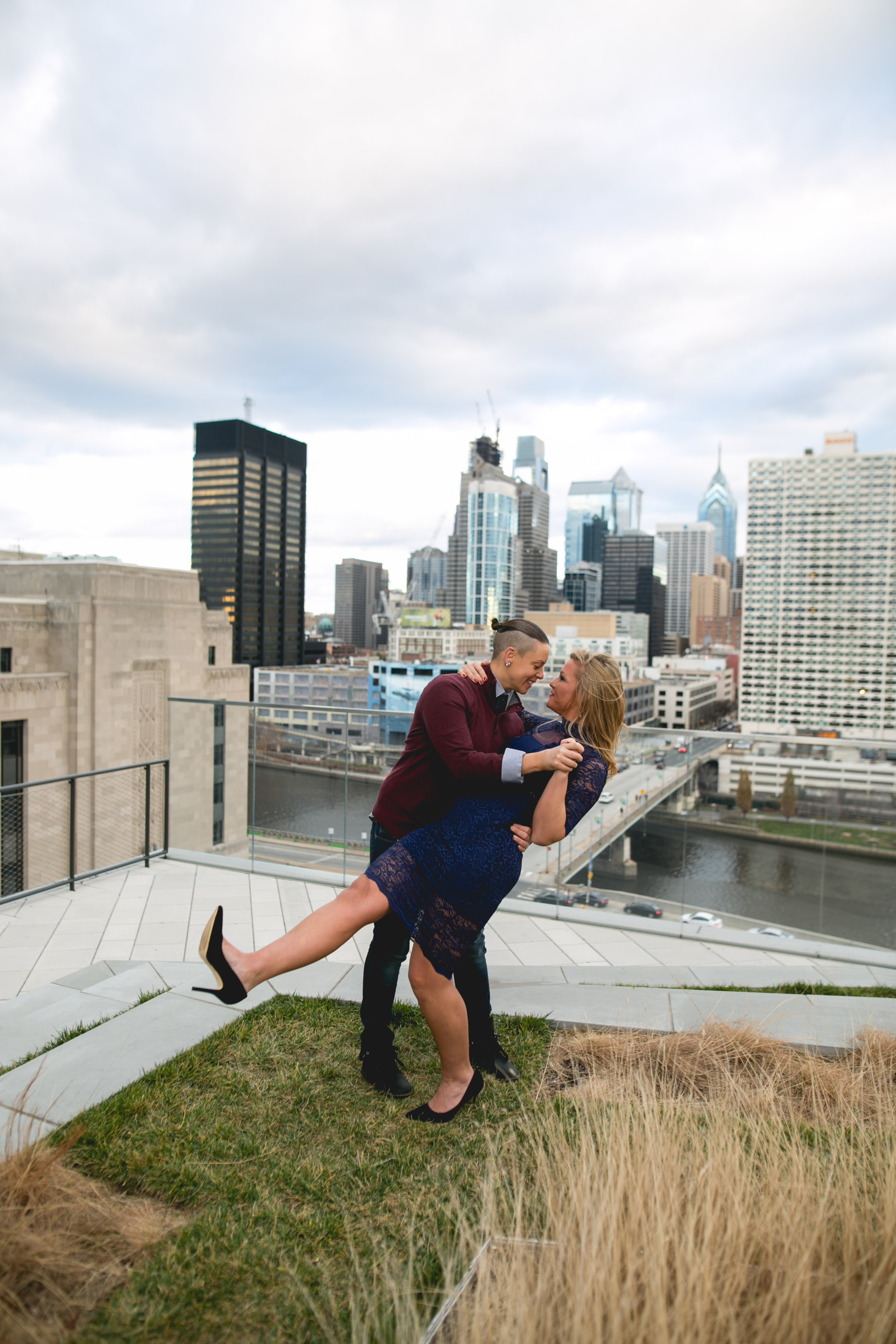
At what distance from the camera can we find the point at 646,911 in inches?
183

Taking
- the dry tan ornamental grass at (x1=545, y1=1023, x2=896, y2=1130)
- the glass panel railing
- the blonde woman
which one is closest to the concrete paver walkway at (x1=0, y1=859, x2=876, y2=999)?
the glass panel railing

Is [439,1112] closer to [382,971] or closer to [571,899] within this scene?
[382,971]

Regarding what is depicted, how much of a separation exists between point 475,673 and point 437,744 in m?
0.28

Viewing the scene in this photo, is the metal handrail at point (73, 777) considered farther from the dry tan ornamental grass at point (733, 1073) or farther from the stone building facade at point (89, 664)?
the stone building facade at point (89, 664)

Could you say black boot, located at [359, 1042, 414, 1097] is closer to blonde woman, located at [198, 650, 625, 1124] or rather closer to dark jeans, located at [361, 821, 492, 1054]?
dark jeans, located at [361, 821, 492, 1054]

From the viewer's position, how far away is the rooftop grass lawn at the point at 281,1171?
1.45 metres

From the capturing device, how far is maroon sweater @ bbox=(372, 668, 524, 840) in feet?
7.56

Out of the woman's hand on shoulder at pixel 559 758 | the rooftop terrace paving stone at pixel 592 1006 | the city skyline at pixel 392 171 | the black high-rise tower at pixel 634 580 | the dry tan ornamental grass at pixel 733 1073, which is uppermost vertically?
the black high-rise tower at pixel 634 580

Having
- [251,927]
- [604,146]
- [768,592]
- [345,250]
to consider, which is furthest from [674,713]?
[251,927]

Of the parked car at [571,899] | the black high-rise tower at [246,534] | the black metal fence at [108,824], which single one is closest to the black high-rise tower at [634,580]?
the black high-rise tower at [246,534]

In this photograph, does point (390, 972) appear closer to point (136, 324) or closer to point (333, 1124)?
point (333, 1124)

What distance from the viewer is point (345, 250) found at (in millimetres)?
22969

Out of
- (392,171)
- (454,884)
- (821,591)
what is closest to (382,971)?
(454,884)

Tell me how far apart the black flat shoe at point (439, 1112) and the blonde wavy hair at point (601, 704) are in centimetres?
110
